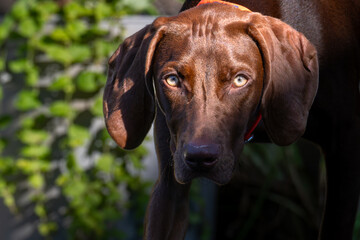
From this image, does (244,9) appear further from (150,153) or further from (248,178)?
(248,178)

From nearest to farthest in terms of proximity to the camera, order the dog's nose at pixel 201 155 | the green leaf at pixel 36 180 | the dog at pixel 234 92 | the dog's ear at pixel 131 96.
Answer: the dog's nose at pixel 201 155
the dog at pixel 234 92
the dog's ear at pixel 131 96
the green leaf at pixel 36 180

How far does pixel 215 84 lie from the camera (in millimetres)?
1943

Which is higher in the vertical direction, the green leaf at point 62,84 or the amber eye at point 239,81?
the amber eye at point 239,81

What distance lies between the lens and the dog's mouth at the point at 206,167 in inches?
72.5

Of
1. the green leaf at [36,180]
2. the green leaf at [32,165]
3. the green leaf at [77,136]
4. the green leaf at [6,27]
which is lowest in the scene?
the green leaf at [36,180]

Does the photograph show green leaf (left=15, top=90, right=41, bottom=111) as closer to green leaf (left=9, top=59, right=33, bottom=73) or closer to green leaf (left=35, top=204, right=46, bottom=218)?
green leaf (left=9, top=59, right=33, bottom=73)

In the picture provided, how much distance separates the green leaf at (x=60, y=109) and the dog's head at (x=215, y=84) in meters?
1.85

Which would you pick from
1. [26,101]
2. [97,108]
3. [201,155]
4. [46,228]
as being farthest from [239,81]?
[46,228]


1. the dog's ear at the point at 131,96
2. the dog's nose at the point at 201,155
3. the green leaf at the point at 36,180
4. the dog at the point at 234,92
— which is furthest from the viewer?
the green leaf at the point at 36,180

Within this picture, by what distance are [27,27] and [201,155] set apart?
7.85ft

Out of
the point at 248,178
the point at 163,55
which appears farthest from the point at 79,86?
the point at 163,55

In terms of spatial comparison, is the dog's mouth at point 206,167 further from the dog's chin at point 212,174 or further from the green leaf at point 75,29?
the green leaf at point 75,29

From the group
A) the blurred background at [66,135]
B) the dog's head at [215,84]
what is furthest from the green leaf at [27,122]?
the dog's head at [215,84]

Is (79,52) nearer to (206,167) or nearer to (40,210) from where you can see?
(40,210)
